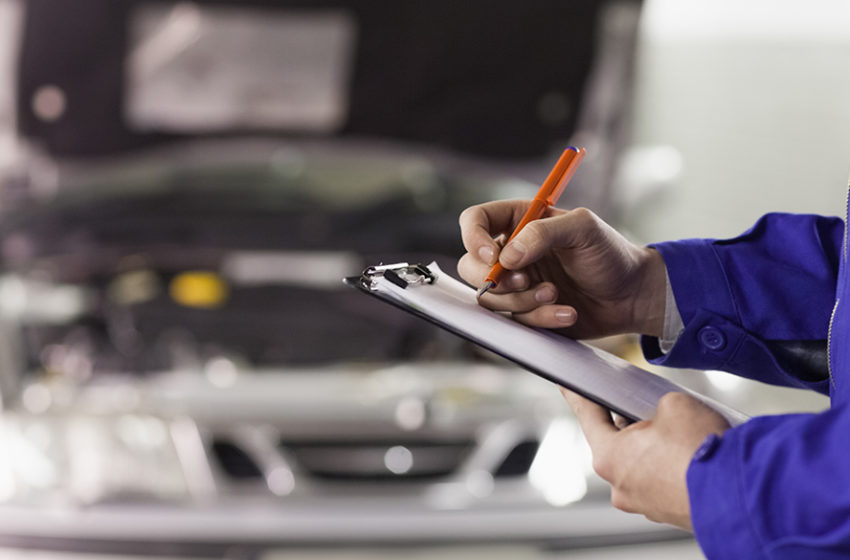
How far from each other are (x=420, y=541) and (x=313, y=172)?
127 centimetres

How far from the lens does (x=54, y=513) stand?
4.09ft

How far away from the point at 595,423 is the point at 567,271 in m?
0.19

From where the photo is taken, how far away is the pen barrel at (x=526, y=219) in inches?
26.2

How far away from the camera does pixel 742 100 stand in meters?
5.40

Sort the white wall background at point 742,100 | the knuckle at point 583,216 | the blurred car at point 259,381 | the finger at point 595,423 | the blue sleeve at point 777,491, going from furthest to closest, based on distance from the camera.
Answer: the white wall background at point 742,100
the blurred car at point 259,381
the knuckle at point 583,216
the finger at point 595,423
the blue sleeve at point 777,491

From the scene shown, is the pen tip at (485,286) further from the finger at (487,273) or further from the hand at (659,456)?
the hand at (659,456)

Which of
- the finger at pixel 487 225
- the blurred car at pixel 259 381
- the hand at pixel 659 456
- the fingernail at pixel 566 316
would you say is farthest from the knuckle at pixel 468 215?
the blurred car at pixel 259 381

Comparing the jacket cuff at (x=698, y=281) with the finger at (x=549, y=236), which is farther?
the jacket cuff at (x=698, y=281)

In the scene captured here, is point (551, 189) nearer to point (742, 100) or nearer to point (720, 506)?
point (720, 506)

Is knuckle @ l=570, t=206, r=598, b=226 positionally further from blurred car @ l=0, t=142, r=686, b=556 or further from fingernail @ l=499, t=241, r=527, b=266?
blurred car @ l=0, t=142, r=686, b=556

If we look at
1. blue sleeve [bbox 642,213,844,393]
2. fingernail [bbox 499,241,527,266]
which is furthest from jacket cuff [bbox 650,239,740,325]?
fingernail [bbox 499,241,527,266]

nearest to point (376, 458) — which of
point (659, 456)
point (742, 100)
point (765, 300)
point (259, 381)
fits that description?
point (259, 381)

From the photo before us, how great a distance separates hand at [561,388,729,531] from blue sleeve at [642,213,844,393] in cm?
21

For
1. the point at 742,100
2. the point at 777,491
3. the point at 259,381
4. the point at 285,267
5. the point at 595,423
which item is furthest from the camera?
the point at 742,100
